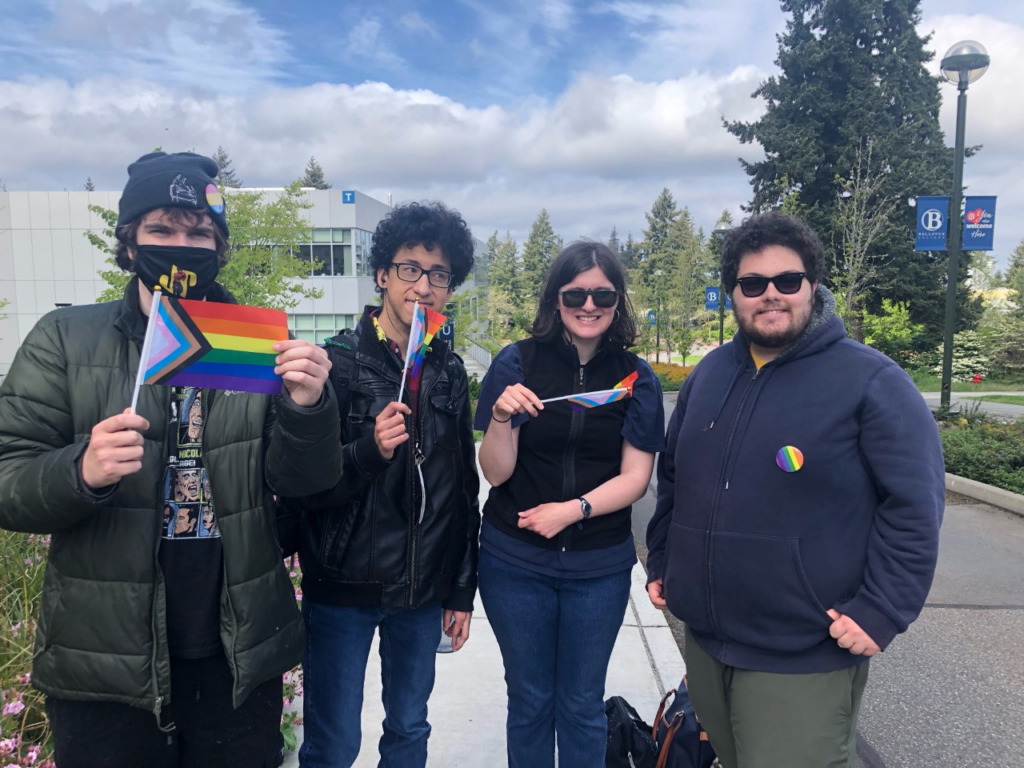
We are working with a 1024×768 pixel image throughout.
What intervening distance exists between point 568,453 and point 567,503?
20 centimetres

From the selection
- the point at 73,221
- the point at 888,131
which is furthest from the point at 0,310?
the point at 888,131

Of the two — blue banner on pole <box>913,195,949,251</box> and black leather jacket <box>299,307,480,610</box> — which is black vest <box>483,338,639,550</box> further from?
blue banner on pole <box>913,195,949,251</box>

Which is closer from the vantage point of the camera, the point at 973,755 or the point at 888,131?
the point at 973,755

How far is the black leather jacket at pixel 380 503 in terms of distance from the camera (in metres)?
2.31

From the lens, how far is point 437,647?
8.54ft

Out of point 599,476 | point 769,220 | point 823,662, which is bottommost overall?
point 823,662

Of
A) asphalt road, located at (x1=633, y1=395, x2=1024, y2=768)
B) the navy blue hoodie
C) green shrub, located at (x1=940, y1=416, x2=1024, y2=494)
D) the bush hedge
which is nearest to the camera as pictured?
the navy blue hoodie

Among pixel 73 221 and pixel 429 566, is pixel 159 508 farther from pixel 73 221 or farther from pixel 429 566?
pixel 73 221

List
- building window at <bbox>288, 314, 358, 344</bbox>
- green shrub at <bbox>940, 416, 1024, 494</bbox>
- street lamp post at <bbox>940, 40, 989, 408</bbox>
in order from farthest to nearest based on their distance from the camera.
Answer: building window at <bbox>288, 314, 358, 344</bbox>
street lamp post at <bbox>940, 40, 989, 408</bbox>
green shrub at <bbox>940, 416, 1024, 494</bbox>

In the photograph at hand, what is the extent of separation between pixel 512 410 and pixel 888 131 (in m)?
31.1

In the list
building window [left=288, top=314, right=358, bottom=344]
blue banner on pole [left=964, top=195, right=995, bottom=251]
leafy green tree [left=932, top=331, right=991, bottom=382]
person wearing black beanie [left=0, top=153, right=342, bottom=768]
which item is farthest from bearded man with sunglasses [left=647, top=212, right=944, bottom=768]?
building window [left=288, top=314, right=358, bottom=344]

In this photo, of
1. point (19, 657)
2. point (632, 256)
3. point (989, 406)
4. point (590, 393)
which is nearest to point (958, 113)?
point (989, 406)

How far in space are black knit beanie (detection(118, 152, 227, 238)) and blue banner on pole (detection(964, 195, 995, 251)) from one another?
12872 mm

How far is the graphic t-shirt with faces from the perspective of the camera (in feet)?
5.92
